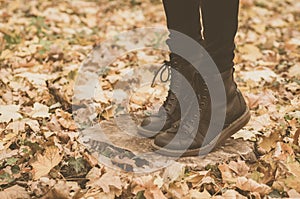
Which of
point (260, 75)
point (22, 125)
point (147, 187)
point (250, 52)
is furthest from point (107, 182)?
point (250, 52)

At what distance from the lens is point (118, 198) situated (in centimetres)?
163

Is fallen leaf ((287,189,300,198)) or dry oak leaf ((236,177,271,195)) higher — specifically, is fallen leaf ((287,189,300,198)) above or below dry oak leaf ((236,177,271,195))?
below

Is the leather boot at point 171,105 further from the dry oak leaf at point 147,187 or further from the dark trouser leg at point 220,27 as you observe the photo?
the dry oak leaf at point 147,187

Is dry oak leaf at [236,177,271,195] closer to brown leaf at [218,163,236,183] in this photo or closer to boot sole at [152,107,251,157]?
brown leaf at [218,163,236,183]

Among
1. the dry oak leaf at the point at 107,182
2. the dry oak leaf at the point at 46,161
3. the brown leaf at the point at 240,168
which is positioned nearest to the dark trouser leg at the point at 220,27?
the brown leaf at the point at 240,168

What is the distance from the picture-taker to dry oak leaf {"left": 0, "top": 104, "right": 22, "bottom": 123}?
2.12 metres

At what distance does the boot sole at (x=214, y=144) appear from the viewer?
1786 millimetres

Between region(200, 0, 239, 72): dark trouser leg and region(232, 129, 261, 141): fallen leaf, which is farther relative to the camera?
region(232, 129, 261, 141): fallen leaf

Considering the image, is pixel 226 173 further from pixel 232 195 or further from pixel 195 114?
pixel 195 114

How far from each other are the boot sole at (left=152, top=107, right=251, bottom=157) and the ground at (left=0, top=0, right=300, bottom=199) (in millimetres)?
27

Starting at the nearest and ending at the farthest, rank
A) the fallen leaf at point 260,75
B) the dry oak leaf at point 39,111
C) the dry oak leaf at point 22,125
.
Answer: the dry oak leaf at point 22,125 < the dry oak leaf at point 39,111 < the fallen leaf at point 260,75

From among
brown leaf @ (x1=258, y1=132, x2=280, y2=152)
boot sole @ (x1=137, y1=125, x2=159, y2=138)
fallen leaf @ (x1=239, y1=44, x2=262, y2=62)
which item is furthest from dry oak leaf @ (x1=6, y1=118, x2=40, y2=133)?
fallen leaf @ (x1=239, y1=44, x2=262, y2=62)

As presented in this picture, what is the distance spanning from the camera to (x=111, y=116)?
2.24 meters

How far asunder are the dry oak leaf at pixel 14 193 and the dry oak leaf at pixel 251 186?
2.40ft
